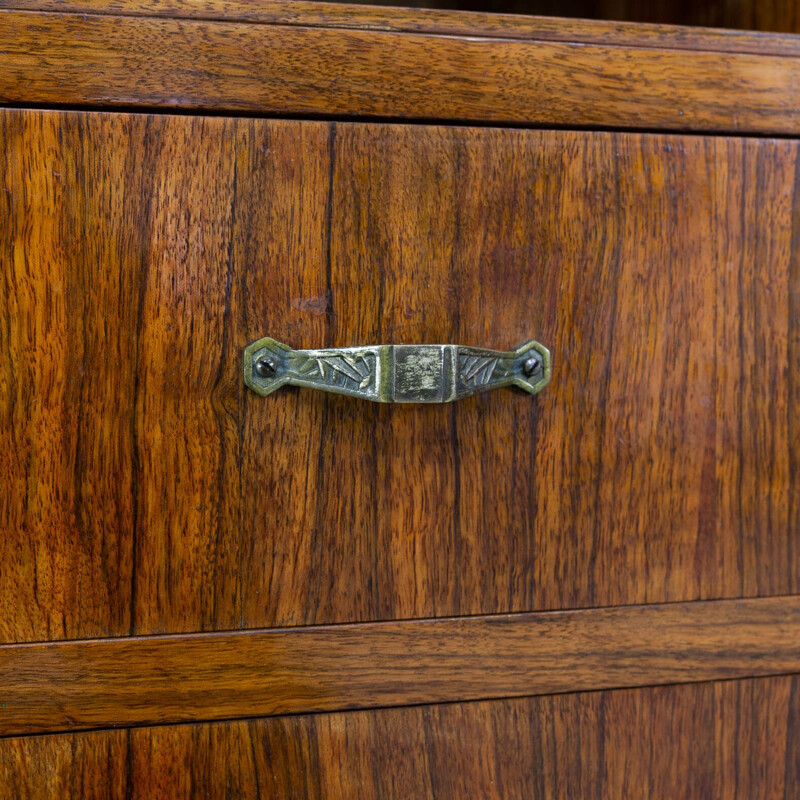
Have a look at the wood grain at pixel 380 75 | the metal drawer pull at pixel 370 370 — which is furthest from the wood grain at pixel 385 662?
the wood grain at pixel 380 75

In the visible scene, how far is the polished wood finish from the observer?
15.1 inches

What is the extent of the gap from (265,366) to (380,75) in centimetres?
13

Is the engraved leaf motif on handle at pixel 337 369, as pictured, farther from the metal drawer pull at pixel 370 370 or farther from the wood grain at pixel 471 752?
the wood grain at pixel 471 752

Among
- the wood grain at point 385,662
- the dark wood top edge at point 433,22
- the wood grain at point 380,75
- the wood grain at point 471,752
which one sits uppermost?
the dark wood top edge at point 433,22

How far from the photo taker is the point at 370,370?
0.40 metres

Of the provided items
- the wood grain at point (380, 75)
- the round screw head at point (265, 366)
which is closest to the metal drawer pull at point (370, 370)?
the round screw head at point (265, 366)

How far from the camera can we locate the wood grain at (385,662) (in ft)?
1.30

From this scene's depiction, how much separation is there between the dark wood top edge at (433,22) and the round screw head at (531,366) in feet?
0.46

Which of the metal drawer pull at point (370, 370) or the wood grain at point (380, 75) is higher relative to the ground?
the wood grain at point (380, 75)

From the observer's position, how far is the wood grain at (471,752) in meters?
0.41

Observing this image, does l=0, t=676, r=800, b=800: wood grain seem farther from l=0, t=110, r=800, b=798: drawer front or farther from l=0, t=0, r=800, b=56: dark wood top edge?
l=0, t=0, r=800, b=56: dark wood top edge

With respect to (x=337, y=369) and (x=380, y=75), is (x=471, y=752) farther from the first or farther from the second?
(x=380, y=75)

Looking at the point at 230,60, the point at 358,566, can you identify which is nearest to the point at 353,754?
the point at 358,566

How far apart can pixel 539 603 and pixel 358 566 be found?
0.09m
